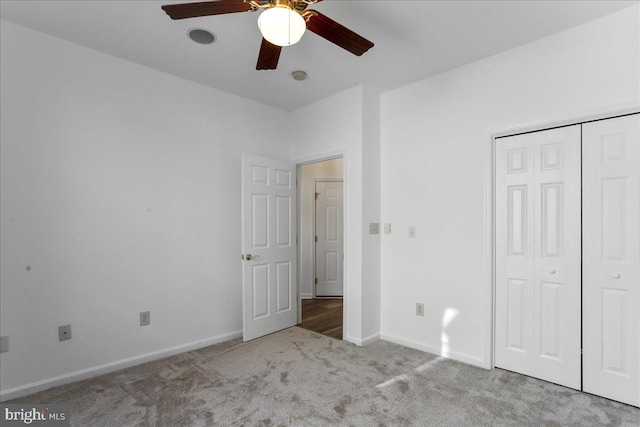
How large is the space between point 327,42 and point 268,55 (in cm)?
77

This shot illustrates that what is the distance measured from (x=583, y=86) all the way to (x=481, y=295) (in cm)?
181

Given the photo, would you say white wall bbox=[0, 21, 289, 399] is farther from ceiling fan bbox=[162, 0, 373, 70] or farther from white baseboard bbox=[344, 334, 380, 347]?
ceiling fan bbox=[162, 0, 373, 70]

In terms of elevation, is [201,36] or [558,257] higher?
[201,36]

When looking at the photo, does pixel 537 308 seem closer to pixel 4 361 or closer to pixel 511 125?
pixel 511 125

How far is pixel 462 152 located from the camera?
306 cm

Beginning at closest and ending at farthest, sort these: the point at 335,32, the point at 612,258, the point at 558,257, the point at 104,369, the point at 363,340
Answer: the point at 335,32 < the point at 612,258 < the point at 558,257 < the point at 104,369 < the point at 363,340

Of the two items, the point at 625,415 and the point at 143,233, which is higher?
the point at 143,233

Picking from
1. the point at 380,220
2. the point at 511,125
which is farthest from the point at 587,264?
the point at 380,220

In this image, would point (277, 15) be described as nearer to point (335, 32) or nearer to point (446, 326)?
point (335, 32)

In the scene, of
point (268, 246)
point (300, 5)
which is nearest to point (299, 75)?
point (300, 5)

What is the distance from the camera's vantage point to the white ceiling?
2.25 meters

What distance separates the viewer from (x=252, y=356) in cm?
314

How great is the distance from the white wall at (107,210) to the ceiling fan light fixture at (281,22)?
202 centimetres

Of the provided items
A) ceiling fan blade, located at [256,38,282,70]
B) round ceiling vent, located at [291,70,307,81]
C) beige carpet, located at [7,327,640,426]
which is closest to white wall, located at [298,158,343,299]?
round ceiling vent, located at [291,70,307,81]
